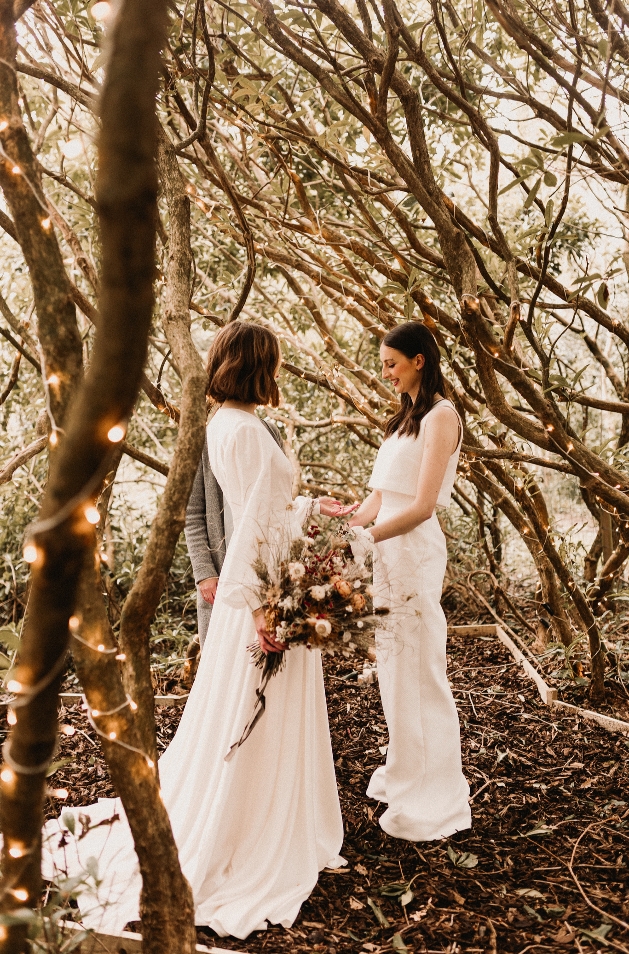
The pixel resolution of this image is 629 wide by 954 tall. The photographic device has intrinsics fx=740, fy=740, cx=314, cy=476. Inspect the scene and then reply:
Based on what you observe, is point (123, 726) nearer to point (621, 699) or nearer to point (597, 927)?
point (597, 927)

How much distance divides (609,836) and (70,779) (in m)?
2.08

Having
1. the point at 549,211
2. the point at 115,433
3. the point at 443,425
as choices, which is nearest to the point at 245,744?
the point at 443,425

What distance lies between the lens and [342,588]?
2.15 m

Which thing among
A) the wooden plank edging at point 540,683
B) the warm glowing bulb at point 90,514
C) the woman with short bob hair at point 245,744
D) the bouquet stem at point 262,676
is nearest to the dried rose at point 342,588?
the woman with short bob hair at point 245,744

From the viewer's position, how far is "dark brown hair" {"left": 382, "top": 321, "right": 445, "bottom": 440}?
2.80 meters

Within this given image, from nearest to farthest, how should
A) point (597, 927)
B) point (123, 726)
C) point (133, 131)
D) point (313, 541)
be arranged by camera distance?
1. point (133, 131)
2. point (123, 726)
3. point (597, 927)
4. point (313, 541)

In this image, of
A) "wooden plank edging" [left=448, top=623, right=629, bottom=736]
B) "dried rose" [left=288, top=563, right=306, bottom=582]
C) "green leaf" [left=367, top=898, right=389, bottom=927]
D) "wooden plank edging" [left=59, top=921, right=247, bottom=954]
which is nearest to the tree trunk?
"wooden plank edging" [left=59, top=921, right=247, bottom=954]

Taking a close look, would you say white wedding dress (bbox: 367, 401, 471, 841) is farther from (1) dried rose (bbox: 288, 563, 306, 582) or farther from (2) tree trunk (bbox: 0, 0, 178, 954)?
(2) tree trunk (bbox: 0, 0, 178, 954)

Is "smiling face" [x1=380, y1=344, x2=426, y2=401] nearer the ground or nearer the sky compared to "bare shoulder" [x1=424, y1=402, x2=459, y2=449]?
nearer the sky

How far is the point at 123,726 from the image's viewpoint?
154 cm

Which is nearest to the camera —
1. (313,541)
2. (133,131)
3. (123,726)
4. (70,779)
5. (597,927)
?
(133,131)

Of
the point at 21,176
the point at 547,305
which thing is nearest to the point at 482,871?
the point at 547,305

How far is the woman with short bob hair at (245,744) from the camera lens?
7.22 ft

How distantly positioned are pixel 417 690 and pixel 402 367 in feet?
4.01
